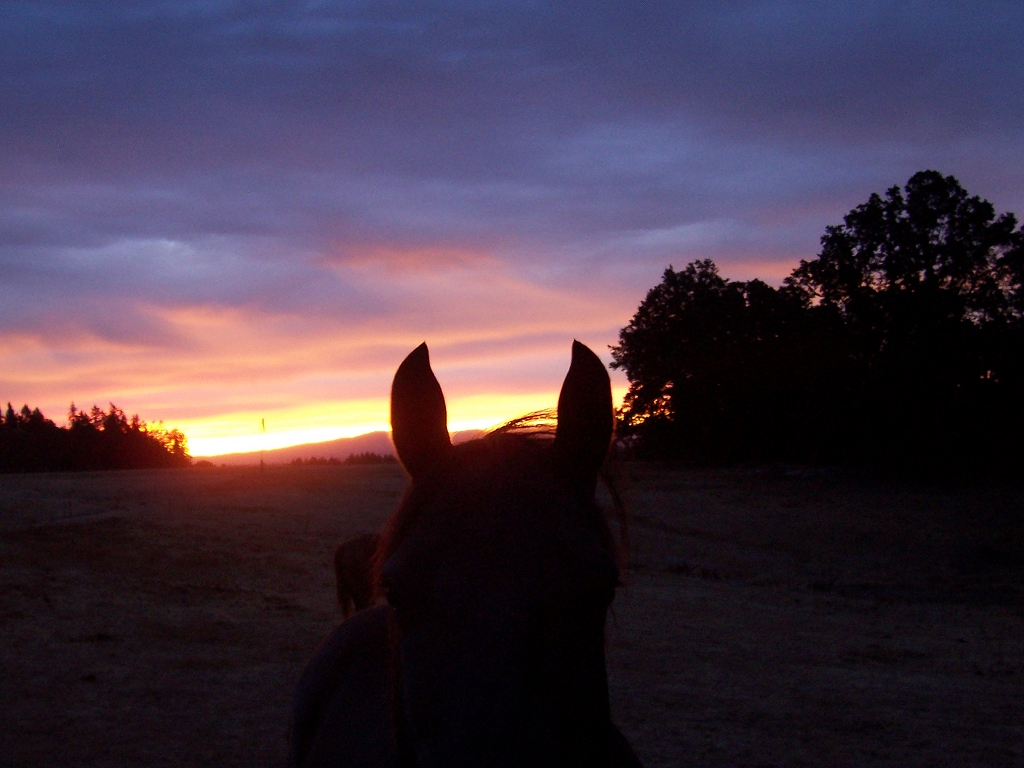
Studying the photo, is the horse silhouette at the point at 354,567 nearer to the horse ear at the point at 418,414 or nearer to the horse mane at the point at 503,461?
the horse mane at the point at 503,461

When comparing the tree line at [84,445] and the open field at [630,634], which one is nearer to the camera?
the open field at [630,634]

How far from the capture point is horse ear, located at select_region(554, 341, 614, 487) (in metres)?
2.21

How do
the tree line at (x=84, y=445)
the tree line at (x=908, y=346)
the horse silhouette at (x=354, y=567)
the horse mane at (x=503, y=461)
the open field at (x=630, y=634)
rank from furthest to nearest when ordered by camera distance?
the tree line at (x=84, y=445)
the tree line at (x=908, y=346)
the open field at (x=630, y=634)
the horse silhouette at (x=354, y=567)
the horse mane at (x=503, y=461)

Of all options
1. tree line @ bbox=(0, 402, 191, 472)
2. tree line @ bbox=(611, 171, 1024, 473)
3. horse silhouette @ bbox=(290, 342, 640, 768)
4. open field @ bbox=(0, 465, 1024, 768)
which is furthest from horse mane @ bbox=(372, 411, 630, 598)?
tree line @ bbox=(0, 402, 191, 472)

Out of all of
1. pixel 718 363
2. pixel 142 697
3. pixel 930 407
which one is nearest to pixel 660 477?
pixel 718 363

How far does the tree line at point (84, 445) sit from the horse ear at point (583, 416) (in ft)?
160

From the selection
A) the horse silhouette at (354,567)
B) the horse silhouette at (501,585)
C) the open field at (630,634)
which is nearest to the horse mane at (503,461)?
the horse silhouette at (501,585)

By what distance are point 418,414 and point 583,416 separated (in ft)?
1.48

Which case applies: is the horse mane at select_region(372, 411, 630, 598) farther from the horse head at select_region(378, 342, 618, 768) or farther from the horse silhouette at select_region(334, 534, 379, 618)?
the horse silhouette at select_region(334, 534, 379, 618)

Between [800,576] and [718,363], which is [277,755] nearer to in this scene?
[800,576]

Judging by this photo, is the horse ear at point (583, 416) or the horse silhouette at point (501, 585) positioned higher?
the horse ear at point (583, 416)

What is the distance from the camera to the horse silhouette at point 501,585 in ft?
5.78

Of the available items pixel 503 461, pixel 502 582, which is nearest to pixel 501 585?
pixel 502 582

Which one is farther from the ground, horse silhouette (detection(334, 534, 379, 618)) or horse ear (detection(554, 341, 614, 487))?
horse ear (detection(554, 341, 614, 487))
